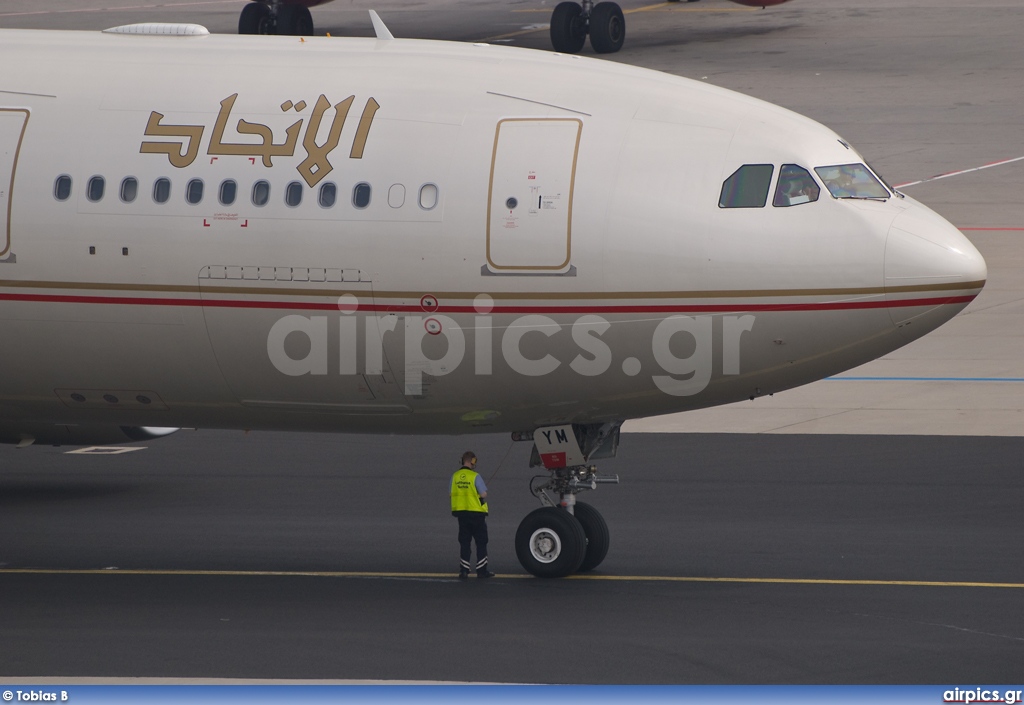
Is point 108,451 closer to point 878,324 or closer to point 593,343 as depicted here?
point 593,343

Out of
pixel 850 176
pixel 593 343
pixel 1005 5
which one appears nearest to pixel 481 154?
pixel 593 343

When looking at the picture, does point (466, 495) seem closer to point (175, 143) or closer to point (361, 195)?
point (361, 195)

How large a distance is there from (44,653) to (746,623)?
271 inches

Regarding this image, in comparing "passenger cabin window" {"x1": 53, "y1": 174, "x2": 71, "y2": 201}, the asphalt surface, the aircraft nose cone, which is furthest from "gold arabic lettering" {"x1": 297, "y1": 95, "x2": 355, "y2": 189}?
the aircraft nose cone

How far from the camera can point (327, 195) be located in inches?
635

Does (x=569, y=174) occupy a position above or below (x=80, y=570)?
above

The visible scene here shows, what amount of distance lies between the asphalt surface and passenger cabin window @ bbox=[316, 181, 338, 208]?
424 centimetres

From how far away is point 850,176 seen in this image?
1616 cm

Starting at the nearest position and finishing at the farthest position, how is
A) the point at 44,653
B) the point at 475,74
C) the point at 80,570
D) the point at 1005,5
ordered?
1. the point at 44,653
2. the point at 475,74
3. the point at 80,570
4. the point at 1005,5

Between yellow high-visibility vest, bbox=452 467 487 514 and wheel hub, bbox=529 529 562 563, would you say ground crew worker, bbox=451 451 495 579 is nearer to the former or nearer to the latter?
yellow high-visibility vest, bbox=452 467 487 514

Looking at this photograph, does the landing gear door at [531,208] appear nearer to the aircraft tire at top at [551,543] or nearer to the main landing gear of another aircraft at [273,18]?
the aircraft tire at top at [551,543]

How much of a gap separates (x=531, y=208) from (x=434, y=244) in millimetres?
1027

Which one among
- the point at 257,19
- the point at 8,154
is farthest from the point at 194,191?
the point at 257,19

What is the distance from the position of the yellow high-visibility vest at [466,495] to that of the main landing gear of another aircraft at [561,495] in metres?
0.55
